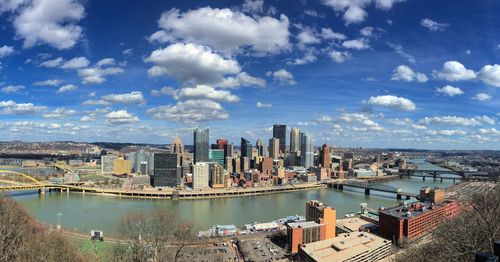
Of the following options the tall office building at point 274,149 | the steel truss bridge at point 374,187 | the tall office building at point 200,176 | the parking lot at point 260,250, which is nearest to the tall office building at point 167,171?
the tall office building at point 200,176

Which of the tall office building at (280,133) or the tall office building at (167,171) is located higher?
the tall office building at (280,133)

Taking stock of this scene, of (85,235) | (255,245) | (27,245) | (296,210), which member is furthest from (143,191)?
(27,245)

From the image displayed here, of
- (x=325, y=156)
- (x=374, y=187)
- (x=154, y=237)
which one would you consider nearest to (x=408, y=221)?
(x=154, y=237)

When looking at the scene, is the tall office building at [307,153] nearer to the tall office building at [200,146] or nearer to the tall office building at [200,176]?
the tall office building at [200,146]

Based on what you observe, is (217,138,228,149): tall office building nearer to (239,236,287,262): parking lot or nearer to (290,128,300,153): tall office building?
(290,128,300,153): tall office building

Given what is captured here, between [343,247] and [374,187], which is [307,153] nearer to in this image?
[374,187]

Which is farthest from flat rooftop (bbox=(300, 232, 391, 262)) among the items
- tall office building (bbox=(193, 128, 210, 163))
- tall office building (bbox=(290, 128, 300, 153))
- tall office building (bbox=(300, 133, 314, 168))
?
tall office building (bbox=(290, 128, 300, 153))
